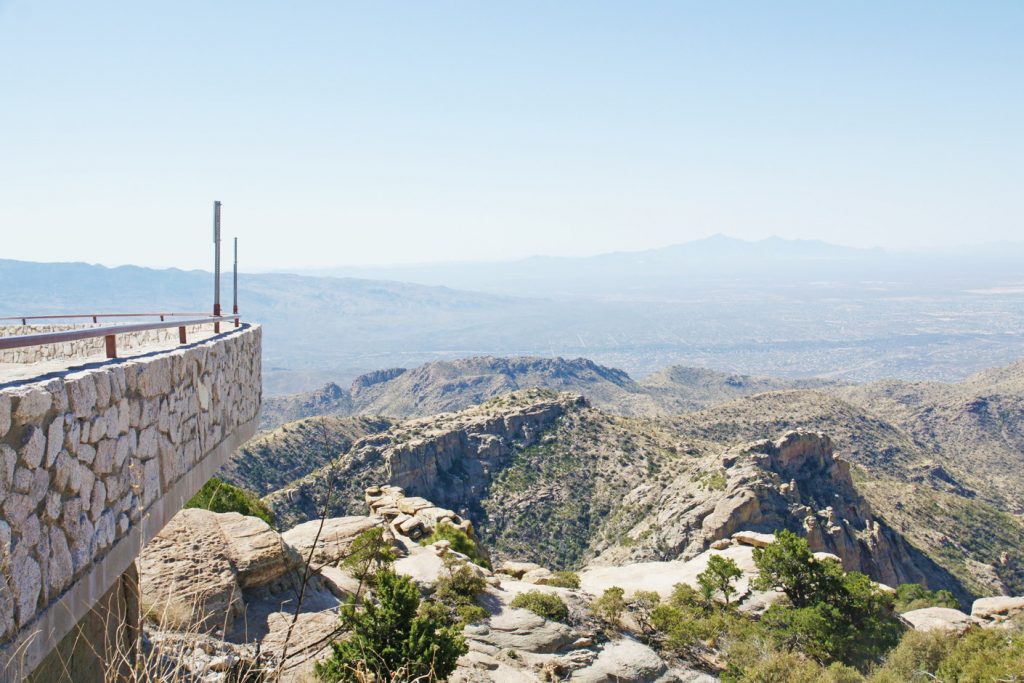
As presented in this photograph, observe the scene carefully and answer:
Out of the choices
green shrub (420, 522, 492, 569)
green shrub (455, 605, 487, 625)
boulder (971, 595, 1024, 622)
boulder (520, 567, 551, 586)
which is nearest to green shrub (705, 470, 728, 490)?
boulder (971, 595, 1024, 622)

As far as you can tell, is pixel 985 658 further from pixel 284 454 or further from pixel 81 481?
pixel 284 454

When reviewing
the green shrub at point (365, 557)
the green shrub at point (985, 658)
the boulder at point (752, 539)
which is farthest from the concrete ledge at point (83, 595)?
the boulder at point (752, 539)

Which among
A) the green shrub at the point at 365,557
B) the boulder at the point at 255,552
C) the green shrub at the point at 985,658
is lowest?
the green shrub at the point at 985,658

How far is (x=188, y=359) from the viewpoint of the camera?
705 centimetres

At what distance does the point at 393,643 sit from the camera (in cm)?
909

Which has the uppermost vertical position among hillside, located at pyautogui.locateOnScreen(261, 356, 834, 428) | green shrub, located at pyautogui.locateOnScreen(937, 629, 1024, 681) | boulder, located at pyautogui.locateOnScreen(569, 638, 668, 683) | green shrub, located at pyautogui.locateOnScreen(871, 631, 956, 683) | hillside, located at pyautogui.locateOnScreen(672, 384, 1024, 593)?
boulder, located at pyautogui.locateOnScreen(569, 638, 668, 683)

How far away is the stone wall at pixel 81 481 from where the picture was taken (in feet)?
12.2

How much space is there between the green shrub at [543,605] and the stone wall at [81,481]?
8.58 meters

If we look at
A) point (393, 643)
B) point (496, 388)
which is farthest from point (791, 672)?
point (496, 388)

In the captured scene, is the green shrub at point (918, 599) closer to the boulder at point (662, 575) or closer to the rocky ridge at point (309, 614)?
the boulder at point (662, 575)

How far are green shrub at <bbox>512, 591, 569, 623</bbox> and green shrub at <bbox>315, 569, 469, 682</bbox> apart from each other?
14.9 feet

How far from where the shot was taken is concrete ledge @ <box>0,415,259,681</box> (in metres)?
3.80

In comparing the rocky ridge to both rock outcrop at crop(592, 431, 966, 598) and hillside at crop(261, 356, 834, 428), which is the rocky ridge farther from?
hillside at crop(261, 356, 834, 428)

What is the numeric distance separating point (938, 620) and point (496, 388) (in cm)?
9894
